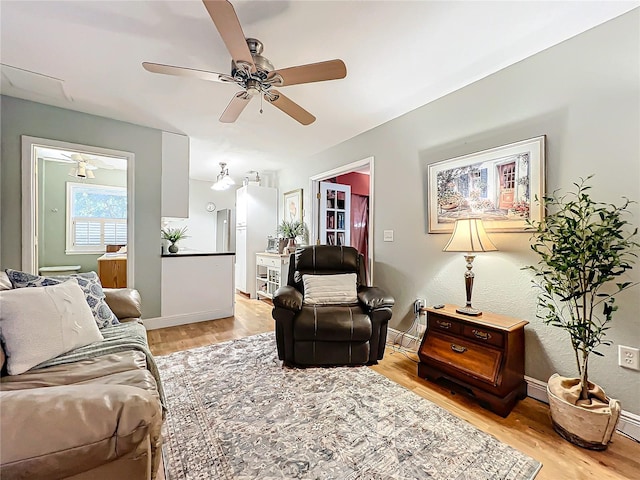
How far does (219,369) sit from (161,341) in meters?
1.08

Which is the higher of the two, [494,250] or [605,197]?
[605,197]

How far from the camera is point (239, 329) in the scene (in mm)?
3375

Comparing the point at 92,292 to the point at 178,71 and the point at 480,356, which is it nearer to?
the point at 178,71

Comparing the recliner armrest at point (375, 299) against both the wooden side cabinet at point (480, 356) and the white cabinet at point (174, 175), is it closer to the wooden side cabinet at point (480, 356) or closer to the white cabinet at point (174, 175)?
the wooden side cabinet at point (480, 356)

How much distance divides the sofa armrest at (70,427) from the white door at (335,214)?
12.6 feet

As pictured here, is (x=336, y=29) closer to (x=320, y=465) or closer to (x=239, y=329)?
(x=320, y=465)

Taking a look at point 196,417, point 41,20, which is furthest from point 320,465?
point 41,20

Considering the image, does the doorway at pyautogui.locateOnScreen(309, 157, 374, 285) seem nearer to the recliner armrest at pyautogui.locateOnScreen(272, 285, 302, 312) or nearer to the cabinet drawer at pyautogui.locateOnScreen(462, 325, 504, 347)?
the recliner armrest at pyautogui.locateOnScreen(272, 285, 302, 312)

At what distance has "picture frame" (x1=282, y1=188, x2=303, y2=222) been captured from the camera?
468 centimetres

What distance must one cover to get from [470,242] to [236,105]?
6.74 ft

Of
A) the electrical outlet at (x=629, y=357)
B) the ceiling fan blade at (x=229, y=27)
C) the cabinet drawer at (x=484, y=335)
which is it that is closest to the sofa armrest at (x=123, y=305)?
the ceiling fan blade at (x=229, y=27)

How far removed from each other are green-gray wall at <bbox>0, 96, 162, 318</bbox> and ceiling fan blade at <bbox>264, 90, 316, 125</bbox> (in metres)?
2.15

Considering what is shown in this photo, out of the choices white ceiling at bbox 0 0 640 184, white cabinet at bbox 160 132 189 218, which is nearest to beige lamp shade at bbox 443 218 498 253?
white ceiling at bbox 0 0 640 184

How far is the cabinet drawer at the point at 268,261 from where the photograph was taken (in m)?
4.44
